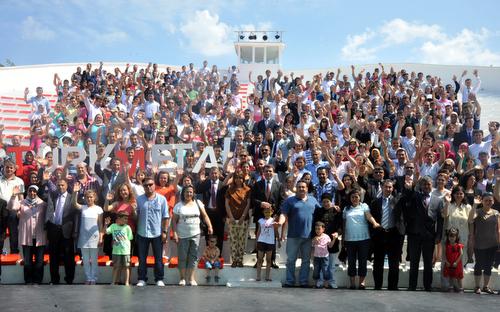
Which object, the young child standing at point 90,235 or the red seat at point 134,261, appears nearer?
the young child standing at point 90,235

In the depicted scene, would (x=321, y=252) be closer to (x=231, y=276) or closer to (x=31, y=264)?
(x=231, y=276)

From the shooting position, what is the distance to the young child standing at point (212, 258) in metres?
7.81

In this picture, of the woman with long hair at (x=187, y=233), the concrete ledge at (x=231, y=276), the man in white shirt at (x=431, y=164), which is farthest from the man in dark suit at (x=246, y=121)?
the concrete ledge at (x=231, y=276)

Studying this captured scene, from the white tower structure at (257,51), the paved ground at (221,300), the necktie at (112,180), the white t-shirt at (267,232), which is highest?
the white tower structure at (257,51)

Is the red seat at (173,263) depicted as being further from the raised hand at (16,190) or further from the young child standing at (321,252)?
the raised hand at (16,190)

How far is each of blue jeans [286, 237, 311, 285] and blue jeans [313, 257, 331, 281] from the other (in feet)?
0.44

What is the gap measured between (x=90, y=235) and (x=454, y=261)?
5347 mm

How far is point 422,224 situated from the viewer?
745 centimetres

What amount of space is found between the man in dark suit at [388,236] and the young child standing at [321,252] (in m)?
0.67

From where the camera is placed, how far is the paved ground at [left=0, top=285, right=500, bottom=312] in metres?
3.86

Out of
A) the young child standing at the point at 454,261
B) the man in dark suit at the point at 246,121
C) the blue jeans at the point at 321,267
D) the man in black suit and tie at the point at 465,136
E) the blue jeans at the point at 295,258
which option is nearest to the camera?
the young child standing at the point at 454,261

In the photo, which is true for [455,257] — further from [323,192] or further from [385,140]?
[385,140]

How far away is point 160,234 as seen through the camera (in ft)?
25.2

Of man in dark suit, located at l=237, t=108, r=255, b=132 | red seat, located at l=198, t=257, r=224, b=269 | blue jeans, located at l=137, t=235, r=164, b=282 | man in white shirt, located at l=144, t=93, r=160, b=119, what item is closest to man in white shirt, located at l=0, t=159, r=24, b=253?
blue jeans, located at l=137, t=235, r=164, b=282
